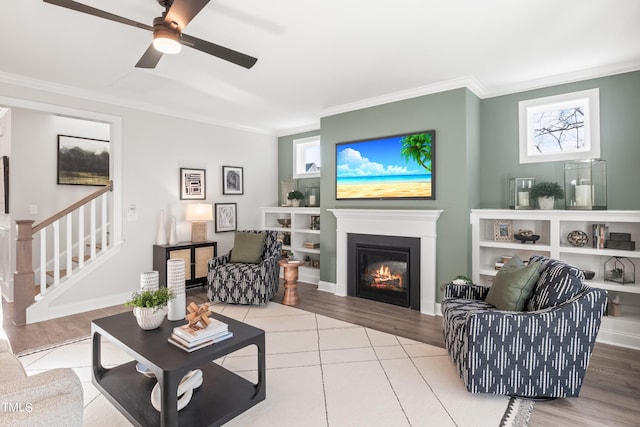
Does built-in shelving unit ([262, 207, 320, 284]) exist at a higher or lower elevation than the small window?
lower

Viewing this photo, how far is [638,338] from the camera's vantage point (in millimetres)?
3035

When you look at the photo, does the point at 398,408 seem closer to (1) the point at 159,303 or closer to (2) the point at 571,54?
(1) the point at 159,303

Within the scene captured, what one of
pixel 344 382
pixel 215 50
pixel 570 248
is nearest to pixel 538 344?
pixel 344 382

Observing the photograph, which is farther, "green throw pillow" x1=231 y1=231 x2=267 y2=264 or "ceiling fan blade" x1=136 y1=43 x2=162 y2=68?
"green throw pillow" x1=231 y1=231 x2=267 y2=264

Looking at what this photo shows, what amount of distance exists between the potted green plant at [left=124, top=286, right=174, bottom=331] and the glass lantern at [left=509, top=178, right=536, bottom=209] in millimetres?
3608

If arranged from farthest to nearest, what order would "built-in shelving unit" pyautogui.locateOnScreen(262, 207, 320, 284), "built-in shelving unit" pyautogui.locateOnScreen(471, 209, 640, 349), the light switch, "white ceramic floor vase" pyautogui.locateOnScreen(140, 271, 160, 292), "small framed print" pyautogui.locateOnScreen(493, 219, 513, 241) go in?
"built-in shelving unit" pyautogui.locateOnScreen(262, 207, 320, 284), the light switch, "small framed print" pyautogui.locateOnScreen(493, 219, 513, 241), "built-in shelving unit" pyautogui.locateOnScreen(471, 209, 640, 349), "white ceramic floor vase" pyautogui.locateOnScreen(140, 271, 160, 292)

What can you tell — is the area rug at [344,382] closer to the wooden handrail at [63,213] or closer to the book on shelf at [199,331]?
the book on shelf at [199,331]

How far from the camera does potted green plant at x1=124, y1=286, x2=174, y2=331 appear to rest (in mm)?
2178

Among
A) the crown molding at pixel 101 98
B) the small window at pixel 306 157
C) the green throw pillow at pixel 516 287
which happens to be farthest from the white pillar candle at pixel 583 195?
the crown molding at pixel 101 98

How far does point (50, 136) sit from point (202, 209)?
2.45 metres

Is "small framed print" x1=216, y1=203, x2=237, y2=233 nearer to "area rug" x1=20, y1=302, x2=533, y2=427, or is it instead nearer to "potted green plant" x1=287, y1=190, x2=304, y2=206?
"potted green plant" x1=287, y1=190, x2=304, y2=206

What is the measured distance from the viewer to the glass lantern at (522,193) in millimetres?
3795

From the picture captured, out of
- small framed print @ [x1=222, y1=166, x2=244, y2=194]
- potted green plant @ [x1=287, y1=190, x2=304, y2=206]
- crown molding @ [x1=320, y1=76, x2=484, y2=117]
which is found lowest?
potted green plant @ [x1=287, y1=190, x2=304, y2=206]

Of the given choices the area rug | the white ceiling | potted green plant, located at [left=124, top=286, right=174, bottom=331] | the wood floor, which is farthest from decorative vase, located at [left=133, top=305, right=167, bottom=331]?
the white ceiling
